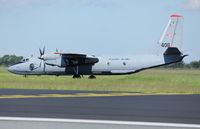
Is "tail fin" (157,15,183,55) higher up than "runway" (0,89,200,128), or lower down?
higher up

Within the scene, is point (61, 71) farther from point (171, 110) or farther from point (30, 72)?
point (171, 110)

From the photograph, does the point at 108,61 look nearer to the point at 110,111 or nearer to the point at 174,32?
the point at 174,32

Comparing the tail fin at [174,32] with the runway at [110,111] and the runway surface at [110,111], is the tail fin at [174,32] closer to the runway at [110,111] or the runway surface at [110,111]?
the runway surface at [110,111]

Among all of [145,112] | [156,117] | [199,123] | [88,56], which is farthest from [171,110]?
[88,56]

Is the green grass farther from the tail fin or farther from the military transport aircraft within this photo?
the tail fin

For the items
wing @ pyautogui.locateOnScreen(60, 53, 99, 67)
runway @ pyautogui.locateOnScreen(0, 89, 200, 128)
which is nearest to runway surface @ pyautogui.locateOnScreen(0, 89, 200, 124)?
runway @ pyautogui.locateOnScreen(0, 89, 200, 128)

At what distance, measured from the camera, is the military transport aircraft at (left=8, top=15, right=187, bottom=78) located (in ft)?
157

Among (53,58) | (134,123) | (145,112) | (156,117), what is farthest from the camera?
(53,58)

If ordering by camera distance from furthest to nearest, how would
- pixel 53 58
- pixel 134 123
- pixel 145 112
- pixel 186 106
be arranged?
pixel 53 58
pixel 186 106
pixel 145 112
pixel 134 123

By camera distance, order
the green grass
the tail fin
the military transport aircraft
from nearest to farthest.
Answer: the green grass, the military transport aircraft, the tail fin

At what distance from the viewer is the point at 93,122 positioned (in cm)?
1029

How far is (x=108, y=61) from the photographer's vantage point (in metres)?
49.2

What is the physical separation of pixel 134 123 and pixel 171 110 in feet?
10.9

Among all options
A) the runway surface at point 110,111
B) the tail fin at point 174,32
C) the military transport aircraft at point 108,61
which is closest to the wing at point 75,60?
the military transport aircraft at point 108,61
